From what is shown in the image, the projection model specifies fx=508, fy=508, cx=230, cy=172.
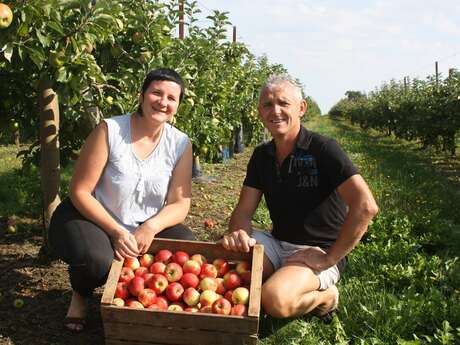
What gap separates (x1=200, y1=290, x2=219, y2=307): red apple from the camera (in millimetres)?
2379

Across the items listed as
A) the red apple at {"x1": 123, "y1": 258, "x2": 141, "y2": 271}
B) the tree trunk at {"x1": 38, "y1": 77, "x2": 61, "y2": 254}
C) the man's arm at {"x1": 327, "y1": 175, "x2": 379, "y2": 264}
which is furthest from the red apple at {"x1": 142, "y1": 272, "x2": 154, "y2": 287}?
the tree trunk at {"x1": 38, "y1": 77, "x2": 61, "y2": 254}

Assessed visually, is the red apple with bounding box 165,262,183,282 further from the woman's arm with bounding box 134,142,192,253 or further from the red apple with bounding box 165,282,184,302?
the woman's arm with bounding box 134,142,192,253

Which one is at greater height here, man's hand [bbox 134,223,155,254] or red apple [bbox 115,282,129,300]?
man's hand [bbox 134,223,155,254]

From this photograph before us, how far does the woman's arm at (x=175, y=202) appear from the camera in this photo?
2.67m

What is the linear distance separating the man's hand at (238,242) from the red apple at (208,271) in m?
0.15

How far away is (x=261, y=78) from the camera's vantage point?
1193 centimetres

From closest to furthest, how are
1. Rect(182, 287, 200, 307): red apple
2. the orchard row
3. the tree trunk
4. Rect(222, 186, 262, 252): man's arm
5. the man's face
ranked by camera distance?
1. Rect(182, 287, 200, 307): red apple
2. the man's face
3. Rect(222, 186, 262, 252): man's arm
4. the tree trunk
5. the orchard row

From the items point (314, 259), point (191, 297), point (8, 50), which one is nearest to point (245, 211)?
point (314, 259)

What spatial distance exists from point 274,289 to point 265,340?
31 cm

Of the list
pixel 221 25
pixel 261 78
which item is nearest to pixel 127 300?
pixel 221 25

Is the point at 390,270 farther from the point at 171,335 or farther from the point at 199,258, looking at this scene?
the point at 171,335

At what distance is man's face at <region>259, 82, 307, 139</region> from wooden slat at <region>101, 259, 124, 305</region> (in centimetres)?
107

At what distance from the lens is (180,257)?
2619mm

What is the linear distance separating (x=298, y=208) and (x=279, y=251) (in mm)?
311
